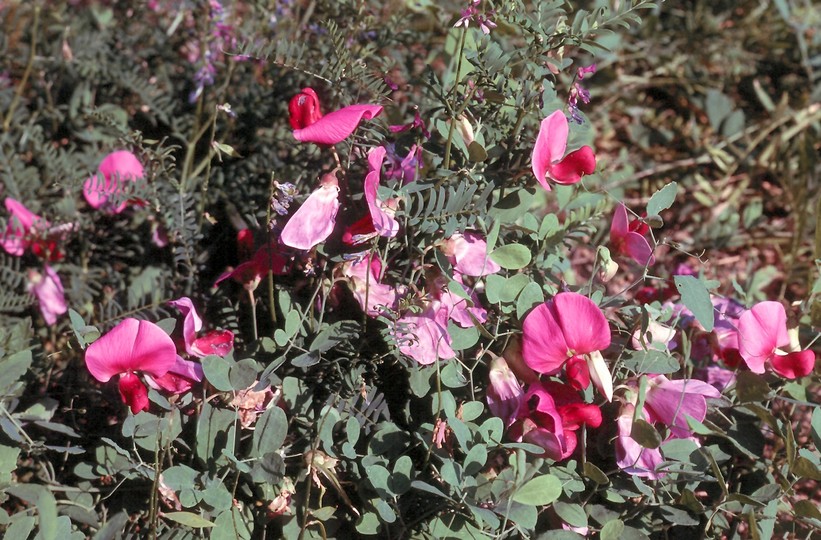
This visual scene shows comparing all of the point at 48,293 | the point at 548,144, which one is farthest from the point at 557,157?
the point at 48,293

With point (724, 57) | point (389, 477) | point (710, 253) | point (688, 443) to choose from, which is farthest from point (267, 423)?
point (724, 57)

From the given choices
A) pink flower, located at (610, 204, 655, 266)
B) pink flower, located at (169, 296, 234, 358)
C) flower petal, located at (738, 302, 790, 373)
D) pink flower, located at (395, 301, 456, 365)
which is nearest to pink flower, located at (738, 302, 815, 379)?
flower petal, located at (738, 302, 790, 373)

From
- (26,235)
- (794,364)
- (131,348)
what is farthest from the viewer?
(26,235)

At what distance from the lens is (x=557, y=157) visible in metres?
1.12

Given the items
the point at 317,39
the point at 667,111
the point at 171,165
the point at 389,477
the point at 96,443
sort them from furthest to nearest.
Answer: the point at 667,111
the point at 317,39
the point at 171,165
the point at 96,443
the point at 389,477

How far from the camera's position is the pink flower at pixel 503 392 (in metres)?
1.09

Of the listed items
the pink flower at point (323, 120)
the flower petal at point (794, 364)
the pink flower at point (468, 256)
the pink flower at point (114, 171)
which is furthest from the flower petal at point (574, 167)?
the pink flower at point (114, 171)

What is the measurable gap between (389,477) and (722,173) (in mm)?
1522

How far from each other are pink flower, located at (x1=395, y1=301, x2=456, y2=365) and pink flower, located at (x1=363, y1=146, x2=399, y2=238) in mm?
119

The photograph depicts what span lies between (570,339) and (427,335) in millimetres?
187

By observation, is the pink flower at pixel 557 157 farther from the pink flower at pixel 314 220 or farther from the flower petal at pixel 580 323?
the pink flower at pixel 314 220

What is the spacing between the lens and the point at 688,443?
1.11m

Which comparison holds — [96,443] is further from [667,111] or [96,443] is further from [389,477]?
[667,111]

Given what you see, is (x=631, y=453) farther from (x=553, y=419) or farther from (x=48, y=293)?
(x=48, y=293)
